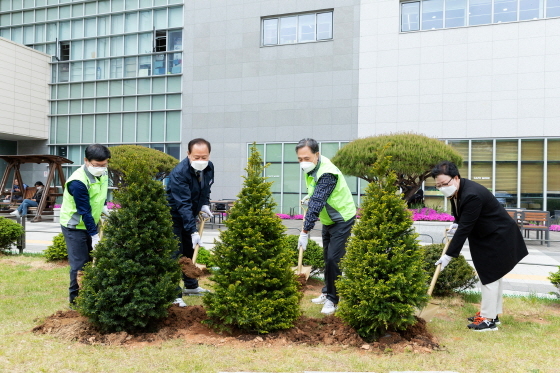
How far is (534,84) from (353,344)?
1727 cm

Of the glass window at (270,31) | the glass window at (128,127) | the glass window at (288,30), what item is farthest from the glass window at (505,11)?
the glass window at (128,127)

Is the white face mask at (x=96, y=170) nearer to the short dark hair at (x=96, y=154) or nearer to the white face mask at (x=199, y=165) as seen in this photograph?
the short dark hair at (x=96, y=154)

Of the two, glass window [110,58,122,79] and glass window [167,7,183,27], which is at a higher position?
glass window [167,7,183,27]

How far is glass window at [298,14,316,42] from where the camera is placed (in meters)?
20.7

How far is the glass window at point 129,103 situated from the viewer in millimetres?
23908

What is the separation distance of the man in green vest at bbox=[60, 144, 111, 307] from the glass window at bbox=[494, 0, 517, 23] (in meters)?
18.1

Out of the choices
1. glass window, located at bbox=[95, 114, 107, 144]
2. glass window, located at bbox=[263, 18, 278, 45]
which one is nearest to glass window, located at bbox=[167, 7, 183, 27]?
glass window, located at bbox=[263, 18, 278, 45]

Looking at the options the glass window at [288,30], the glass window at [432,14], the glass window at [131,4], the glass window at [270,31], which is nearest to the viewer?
the glass window at [432,14]

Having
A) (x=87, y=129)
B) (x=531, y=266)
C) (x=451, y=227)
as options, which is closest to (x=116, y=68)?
(x=87, y=129)

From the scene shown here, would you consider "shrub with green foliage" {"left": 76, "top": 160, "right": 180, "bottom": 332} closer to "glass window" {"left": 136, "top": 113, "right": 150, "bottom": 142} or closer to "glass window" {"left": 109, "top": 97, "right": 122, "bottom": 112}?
"glass window" {"left": 136, "top": 113, "right": 150, "bottom": 142}

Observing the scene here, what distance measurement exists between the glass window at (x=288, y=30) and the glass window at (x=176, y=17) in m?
5.49

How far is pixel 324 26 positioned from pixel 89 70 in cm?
1331

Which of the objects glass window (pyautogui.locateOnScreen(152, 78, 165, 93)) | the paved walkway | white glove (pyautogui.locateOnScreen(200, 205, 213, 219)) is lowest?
the paved walkway

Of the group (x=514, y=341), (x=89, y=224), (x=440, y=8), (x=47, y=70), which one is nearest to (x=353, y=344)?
(x=514, y=341)
